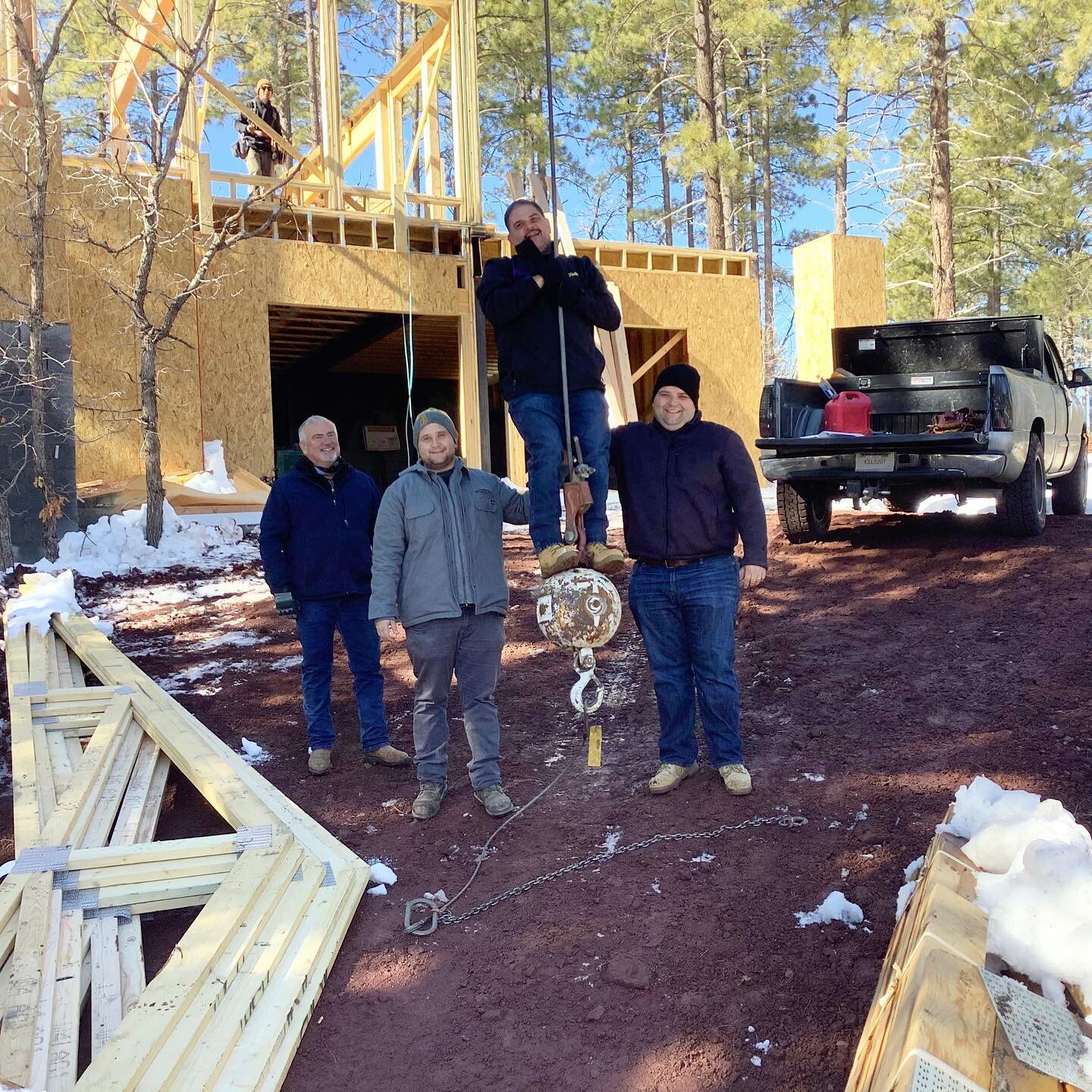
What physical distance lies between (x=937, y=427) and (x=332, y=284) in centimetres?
827

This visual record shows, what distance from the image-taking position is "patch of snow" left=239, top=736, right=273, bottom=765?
534 cm

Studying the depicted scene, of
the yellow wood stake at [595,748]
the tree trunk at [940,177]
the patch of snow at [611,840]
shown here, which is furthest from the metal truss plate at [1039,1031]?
the tree trunk at [940,177]

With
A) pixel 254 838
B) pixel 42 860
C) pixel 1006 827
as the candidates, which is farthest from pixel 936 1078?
pixel 42 860

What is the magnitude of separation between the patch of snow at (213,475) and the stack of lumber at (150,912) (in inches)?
266

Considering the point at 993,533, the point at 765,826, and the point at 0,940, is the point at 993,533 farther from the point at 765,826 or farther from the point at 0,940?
the point at 0,940

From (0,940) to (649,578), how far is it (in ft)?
9.11

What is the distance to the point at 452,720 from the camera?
19.6ft

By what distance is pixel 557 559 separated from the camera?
4.23 m

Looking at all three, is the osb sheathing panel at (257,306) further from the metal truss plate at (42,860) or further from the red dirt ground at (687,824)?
the metal truss plate at (42,860)

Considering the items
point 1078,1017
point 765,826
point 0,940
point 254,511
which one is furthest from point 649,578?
point 254,511

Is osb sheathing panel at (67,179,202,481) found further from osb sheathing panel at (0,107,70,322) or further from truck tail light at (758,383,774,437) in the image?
truck tail light at (758,383,774,437)

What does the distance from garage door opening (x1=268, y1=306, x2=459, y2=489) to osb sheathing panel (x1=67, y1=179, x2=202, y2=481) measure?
4.04 m

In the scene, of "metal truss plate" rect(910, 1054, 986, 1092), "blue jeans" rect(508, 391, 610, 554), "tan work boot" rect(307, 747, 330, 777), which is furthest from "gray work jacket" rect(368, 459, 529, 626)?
"metal truss plate" rect(910, 1054, 986, 1092)

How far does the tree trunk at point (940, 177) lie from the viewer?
52.7 ft
